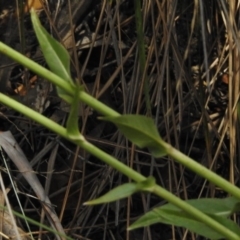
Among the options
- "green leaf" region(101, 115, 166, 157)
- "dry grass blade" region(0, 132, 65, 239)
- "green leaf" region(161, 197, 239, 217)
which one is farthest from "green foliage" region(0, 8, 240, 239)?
"dry grass blade" region(0, 132, 65, 239)

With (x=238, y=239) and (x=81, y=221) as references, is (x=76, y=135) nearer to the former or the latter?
(x=238, y=239)

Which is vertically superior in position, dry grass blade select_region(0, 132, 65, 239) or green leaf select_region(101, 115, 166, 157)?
green leaf select_region(101, 115, 166, 157)

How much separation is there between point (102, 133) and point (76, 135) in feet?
3.31

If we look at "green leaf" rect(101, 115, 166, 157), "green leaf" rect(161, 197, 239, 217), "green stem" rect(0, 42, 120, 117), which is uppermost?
"green stem" rect(0, 42, 120, 117)

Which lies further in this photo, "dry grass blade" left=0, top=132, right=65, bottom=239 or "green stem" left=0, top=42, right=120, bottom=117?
"dry grass blade" left=0, top=132, right=65, bottom=239

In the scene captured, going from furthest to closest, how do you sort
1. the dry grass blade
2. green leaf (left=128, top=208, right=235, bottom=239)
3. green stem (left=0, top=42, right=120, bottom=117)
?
the dry grass blade
green leaf (left=128, top=208, right=235, bottom=239)
green stem (left=0, top=42, right=120, bottom=117)

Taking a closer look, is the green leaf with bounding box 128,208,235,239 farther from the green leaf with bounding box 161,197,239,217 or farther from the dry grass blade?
the dry grass blade

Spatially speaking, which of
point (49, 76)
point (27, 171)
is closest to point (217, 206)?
point (49, 76)

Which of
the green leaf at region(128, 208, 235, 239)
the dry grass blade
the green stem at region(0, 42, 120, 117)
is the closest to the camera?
the green stem at region(0, 42, 120, 117)

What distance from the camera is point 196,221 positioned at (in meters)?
0.75

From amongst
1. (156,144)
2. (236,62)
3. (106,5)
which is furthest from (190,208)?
(106,5)

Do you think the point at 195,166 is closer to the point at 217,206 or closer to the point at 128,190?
the point at 128,190

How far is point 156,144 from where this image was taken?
601 mm

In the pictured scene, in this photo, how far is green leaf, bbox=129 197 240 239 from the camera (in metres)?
0.71
